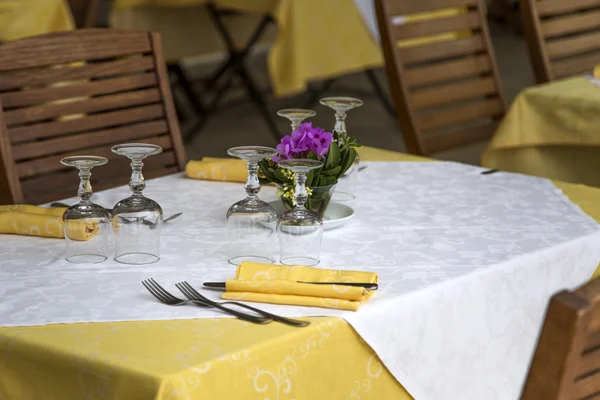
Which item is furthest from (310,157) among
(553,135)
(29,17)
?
(29,17)

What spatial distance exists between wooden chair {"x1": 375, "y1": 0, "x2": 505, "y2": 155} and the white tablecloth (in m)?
0.97

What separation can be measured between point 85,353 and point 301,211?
40 cm

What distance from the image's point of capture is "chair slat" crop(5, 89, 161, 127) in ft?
6.88

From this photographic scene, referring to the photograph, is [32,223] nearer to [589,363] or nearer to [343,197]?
[343,197]

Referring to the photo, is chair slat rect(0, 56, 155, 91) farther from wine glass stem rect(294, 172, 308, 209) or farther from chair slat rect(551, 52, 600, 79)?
chair slat rect(551, 52, 600, 79)

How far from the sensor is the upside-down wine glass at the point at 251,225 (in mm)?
1425

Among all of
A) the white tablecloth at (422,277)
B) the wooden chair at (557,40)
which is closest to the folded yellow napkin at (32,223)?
the white tablecloth at (422,277)

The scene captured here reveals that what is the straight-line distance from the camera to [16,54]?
207 centimetres

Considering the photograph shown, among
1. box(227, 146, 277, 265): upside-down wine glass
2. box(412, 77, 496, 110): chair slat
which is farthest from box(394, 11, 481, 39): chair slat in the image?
box(227, 146, 277, 265): upside-down wine glass

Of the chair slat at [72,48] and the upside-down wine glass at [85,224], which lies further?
the chair slat at [72,48]

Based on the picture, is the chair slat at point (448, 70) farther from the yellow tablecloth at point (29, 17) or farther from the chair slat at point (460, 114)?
the yellow tablecloth at point (29, 17)

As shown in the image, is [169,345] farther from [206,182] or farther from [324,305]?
[206,182]

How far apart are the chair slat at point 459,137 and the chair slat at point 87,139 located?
824 millimetres

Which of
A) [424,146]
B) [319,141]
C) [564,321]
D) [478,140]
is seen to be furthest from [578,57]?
[564,321]
